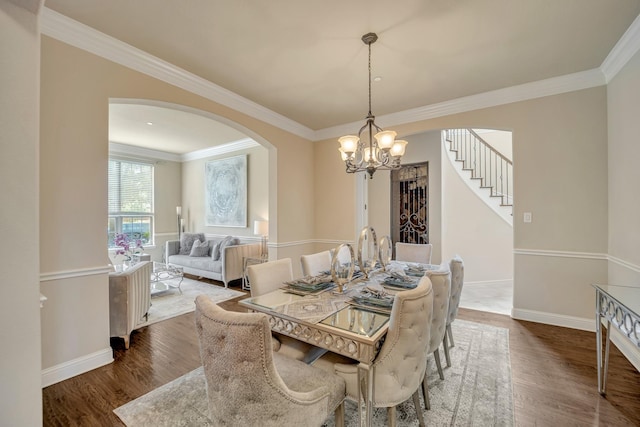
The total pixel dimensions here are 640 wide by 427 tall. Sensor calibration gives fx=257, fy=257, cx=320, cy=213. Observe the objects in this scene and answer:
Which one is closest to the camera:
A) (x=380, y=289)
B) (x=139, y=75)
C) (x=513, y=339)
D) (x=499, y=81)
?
(x=380, y=289)

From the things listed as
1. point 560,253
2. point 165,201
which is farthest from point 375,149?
point 165,201

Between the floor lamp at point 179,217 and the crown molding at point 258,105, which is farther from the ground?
the crown molding at point 258,105

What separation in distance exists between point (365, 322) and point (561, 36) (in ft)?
9.75

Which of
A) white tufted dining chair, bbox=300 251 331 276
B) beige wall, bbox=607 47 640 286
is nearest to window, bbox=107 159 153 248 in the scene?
white tufted dining chair, bbox=300 251 331 276

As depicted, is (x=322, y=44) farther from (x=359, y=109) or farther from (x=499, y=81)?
(x=499, y=81)

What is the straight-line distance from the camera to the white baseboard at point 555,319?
2.92 meters

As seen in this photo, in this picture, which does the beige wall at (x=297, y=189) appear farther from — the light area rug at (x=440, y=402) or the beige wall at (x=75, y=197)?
the light area rug at (x=440, y=402)

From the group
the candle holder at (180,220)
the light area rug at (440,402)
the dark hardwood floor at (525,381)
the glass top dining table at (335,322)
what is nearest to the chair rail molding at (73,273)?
the dark hardwood floor at (525,381)

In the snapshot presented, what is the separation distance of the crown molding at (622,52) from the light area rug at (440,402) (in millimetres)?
2963

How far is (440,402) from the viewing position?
Answer: 1831mm

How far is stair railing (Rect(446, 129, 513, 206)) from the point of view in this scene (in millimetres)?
5340

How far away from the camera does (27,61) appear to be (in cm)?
118

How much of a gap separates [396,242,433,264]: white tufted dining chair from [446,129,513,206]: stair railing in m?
2.83

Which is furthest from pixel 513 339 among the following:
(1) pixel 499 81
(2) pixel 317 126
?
(2) pixel 317 126
